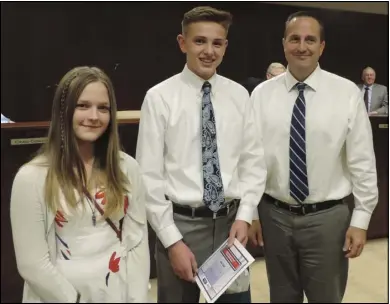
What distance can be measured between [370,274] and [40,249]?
1.69 m

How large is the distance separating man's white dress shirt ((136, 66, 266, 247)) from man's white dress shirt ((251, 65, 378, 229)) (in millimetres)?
112

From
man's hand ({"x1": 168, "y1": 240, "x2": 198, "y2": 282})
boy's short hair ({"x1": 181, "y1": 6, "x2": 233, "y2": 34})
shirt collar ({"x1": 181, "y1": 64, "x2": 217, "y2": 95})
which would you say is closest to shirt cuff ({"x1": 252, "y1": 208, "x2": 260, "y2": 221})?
man's hand ({"x1": 168, "y1": 240, "x2": 198, "y2": 282})

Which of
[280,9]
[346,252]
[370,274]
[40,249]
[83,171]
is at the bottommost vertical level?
[370,274]

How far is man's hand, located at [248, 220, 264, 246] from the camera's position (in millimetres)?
1509

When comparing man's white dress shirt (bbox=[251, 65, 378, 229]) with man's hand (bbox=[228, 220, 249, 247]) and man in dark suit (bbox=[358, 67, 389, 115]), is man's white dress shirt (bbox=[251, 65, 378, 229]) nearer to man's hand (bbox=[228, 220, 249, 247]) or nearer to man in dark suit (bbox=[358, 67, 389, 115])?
man's hand (bbox=[228, 220, 249, 247])

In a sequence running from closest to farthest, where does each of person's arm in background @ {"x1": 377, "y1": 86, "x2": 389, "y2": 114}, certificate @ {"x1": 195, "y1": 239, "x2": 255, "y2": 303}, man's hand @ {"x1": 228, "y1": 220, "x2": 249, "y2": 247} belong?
certificate @ {"x1": 195, "y1": 239, "x2": 255, "y2": 303} → man's hand @ {"x1": 228, "y1": 220, "x2": 249, "y2": 247} → person's arm in background @ {"x1": 377, "y1": 86, "x2": 389, "y2": 114}

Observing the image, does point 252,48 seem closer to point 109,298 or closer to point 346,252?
point 346,252

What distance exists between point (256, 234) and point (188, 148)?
0.42 metres

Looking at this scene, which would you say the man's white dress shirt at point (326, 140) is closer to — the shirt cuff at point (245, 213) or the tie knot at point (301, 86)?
the tie knot at point (301, 86)

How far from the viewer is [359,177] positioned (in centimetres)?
148

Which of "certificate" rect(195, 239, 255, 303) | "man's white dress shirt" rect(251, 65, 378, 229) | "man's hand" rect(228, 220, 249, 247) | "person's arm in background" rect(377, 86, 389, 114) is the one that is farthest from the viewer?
"person's arm in background" rect(377, 86, 389, 114)

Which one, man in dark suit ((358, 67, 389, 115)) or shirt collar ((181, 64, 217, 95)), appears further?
man in dark suit ((358, 67, 389, 115))

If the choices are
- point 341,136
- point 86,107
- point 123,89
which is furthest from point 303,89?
point 123,89

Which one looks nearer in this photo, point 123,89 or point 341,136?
point 341,136
